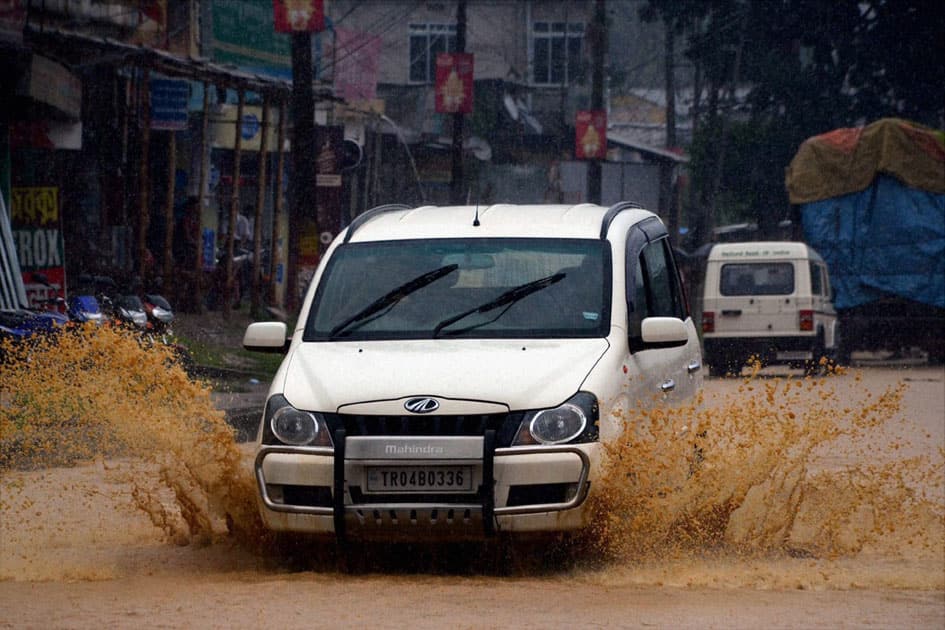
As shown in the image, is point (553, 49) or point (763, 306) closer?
point (763, 306)

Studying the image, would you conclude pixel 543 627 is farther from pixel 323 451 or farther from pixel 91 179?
pixel 91 179

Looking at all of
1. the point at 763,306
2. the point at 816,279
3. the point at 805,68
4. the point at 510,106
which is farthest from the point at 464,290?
the point at 510,106

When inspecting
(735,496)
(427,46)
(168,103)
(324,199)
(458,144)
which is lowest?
(735,496)

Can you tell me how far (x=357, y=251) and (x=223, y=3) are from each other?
2469 cm

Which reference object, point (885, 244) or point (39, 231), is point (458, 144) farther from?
point (39, 231)

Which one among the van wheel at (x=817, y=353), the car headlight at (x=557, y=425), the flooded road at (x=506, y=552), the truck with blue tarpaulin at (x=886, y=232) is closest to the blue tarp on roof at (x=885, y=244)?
the truck with blue tarpaulin at (x=886, y=232)

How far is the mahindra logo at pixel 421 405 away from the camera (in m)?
6.49

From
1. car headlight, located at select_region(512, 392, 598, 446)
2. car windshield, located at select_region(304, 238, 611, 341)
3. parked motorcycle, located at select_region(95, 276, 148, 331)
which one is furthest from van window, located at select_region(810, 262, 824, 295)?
car headlight, located at select_region(512, 392, 598, 446)

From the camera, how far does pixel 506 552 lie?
707 cm

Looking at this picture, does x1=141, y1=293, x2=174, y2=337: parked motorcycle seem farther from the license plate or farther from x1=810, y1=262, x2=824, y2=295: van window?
the license plate

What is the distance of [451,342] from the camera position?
23.4 feet

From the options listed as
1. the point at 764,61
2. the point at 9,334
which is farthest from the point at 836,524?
the point at 764,61

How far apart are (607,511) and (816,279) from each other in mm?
17441

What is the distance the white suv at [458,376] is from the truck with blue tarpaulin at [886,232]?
1839cm
